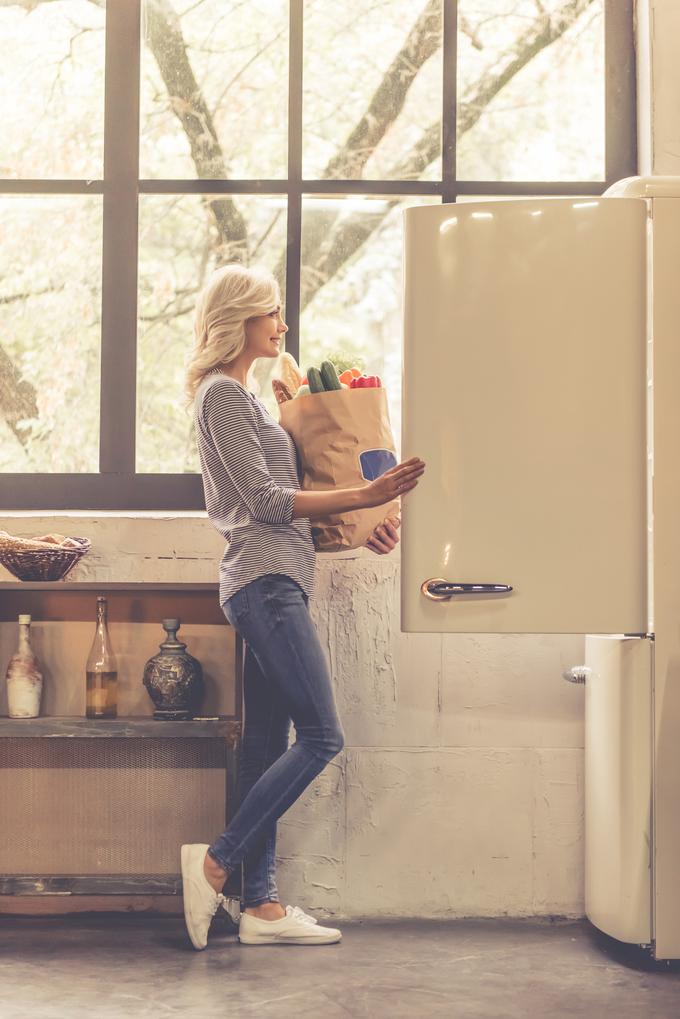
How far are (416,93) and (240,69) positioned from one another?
1.72ft

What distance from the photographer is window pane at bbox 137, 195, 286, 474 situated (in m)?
3.21

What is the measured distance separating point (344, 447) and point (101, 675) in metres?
0.94

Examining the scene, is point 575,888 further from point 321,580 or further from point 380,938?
point 321,580

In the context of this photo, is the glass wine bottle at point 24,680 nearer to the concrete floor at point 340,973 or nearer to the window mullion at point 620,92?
the concrete floor at point 340,973

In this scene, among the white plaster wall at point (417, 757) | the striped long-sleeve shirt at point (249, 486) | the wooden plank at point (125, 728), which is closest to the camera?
the striped long-sleeve shirt at point (249, 486)

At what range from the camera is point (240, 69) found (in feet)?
10.6

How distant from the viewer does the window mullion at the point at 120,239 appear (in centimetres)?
320

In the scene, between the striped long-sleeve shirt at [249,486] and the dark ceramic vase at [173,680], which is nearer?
the striped long-sleeve shirt at [249,486]

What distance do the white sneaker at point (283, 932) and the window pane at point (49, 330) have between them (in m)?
1.40

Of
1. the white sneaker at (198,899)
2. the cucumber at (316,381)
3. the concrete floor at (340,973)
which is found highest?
the cucumber at (316,381)

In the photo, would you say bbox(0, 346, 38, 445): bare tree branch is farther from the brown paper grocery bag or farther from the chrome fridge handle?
the chrome fridge handle

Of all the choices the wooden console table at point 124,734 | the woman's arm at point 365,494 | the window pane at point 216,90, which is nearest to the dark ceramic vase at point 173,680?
the wooden console table at point 124,734

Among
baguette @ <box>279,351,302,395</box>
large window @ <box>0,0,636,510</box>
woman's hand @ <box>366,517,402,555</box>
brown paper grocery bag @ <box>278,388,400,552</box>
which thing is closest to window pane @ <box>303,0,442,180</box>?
large window @ <box>0,0,636,510</box>

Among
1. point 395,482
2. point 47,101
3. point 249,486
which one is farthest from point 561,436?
point 47,101
